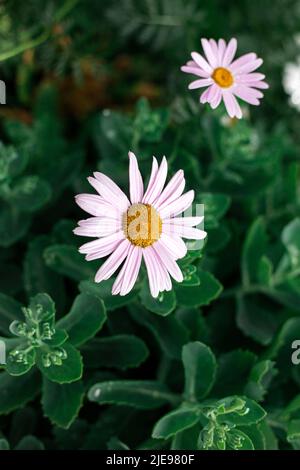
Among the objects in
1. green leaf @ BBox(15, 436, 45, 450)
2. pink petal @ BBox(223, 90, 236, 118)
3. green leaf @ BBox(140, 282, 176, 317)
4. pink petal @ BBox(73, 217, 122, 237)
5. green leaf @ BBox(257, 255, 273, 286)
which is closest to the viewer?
pink petal @ BBox(73, 217, 122, 237)

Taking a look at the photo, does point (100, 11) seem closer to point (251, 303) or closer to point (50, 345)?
point (251, 303)

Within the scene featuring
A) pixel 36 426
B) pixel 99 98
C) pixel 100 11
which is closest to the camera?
pixel 36 426

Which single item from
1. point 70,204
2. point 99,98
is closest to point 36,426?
point 70,204

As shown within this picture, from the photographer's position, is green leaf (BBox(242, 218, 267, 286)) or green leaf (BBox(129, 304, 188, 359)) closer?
green leaf (BBox(129, 304, 188, 359))

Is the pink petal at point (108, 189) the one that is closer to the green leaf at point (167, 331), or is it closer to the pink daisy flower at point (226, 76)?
the pink daisy flower at point (226, 76)

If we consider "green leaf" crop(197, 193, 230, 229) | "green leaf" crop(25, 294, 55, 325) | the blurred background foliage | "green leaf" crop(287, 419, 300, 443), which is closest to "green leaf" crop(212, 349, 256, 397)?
the blurred background foliage

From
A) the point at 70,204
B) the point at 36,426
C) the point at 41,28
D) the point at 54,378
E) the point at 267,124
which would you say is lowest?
the point at 36,426

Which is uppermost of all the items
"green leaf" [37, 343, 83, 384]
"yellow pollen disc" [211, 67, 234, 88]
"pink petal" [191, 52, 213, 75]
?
"pink petal" [191, 52, 213, 75]

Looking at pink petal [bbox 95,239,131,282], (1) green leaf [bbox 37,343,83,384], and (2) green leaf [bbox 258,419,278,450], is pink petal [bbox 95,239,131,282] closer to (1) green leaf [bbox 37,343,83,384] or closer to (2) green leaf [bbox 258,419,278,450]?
(1) green leaf [bbox 37,343,83,384]
